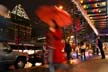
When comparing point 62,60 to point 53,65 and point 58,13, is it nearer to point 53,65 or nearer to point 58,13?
point 53,65

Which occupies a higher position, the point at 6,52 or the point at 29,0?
the point at 29,0

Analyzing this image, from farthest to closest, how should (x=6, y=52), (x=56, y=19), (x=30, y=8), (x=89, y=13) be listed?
(x=89, y=13)
(x=30, y=8)
(x=6, y=52)
(x=56, y=19)

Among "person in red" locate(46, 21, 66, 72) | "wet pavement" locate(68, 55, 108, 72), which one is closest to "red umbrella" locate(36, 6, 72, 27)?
"person in red" locate(46, 21, 66, 72)

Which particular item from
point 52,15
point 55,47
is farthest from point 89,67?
point 52,15

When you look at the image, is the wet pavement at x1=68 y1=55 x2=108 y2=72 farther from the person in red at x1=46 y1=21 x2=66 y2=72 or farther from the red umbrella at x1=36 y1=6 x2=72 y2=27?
the red umbrella at x1=36 y1=6 x2=72 y2=27

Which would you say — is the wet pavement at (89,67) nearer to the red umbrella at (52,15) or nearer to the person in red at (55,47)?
the person in red at (55,47)

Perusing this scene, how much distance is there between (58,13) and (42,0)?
1269 inches

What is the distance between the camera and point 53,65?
8.08m

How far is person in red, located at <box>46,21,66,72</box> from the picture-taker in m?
7.99

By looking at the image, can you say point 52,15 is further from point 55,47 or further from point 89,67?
point 89,67

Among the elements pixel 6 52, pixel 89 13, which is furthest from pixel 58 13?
pixel 89 13

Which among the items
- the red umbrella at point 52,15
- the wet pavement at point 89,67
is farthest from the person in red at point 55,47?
the wet pavement at point 89,67

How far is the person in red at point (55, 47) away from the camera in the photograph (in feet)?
26.2

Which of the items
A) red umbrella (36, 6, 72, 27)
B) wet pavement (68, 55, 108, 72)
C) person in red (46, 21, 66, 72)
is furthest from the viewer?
wet pavement (68, 55, 108, 72)
